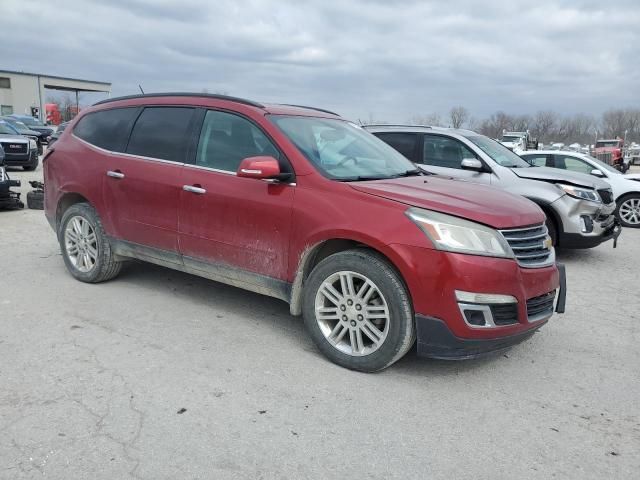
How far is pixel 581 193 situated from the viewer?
25.1 feet

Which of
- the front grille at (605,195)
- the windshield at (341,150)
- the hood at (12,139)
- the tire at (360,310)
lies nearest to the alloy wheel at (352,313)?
the tire at (360,310)

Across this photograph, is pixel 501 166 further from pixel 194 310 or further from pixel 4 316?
pixel 4 316

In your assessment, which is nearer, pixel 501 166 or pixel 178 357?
pixel 178 357

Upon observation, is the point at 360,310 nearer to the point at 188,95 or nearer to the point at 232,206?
the point at 232,206

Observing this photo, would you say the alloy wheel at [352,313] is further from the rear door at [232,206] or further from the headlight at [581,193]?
the headlight at [581,193]

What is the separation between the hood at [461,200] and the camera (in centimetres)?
356

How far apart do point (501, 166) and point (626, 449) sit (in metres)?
5.63

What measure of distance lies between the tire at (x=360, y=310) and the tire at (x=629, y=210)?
946 centimetres

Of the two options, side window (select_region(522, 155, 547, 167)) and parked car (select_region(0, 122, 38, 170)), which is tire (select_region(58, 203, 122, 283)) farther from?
parked car (select_region(0, 122, 38, 170))

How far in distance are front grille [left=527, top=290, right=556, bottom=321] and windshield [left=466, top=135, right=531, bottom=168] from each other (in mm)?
4652

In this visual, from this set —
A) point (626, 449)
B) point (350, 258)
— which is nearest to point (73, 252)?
point (350, 258)

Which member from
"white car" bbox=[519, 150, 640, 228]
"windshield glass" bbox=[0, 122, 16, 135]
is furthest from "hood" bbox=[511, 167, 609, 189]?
"windshield glass" bbox=[0, 122, 16, 135]

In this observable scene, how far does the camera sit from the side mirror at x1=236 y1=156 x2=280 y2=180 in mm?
3914

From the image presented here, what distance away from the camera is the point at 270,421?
3.11 meters
